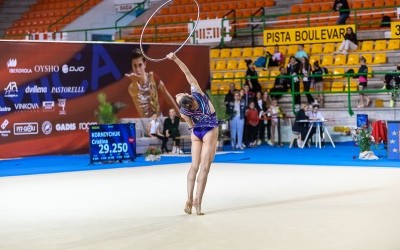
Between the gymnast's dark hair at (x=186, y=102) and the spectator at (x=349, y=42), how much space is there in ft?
54.7

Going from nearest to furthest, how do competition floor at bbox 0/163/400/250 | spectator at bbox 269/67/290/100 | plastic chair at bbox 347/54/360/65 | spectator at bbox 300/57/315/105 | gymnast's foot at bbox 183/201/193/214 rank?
competition floor at bbox 0/163/400/250, gymnast's foot at bbox 183/201/193/214, spectator at bbox 300/57/315/105, spectator at bbox 269/67/290/100, plastic chair at bbox 347/54/360/65

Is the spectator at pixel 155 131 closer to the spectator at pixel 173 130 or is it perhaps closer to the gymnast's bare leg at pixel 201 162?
the spectator at pixel 173 130

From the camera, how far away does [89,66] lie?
2292 centimetres

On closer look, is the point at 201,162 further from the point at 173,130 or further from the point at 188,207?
the point at 173,130

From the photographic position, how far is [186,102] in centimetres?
1108

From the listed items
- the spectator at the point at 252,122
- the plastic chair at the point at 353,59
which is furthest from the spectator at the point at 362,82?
the spectator at the point at 252,122

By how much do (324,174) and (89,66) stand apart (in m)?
8.62

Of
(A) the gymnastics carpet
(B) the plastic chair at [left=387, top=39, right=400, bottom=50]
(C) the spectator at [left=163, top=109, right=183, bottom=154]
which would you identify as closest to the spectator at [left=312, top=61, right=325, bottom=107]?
(B) the plastic chair at [left=387, top=39, right=400, bottom=50]

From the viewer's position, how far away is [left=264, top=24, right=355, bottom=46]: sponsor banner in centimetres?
2784

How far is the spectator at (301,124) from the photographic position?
24.1 m

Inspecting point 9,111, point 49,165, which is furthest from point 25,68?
point 49,165

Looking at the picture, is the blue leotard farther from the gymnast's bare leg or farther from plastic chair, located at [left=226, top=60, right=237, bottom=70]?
plastic chair, located at [left=226, top=60, right=237, bottom=70]

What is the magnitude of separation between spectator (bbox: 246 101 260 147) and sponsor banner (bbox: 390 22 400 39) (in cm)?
524

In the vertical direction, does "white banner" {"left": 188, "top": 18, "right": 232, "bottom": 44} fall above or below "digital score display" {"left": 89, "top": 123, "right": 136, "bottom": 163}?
above
